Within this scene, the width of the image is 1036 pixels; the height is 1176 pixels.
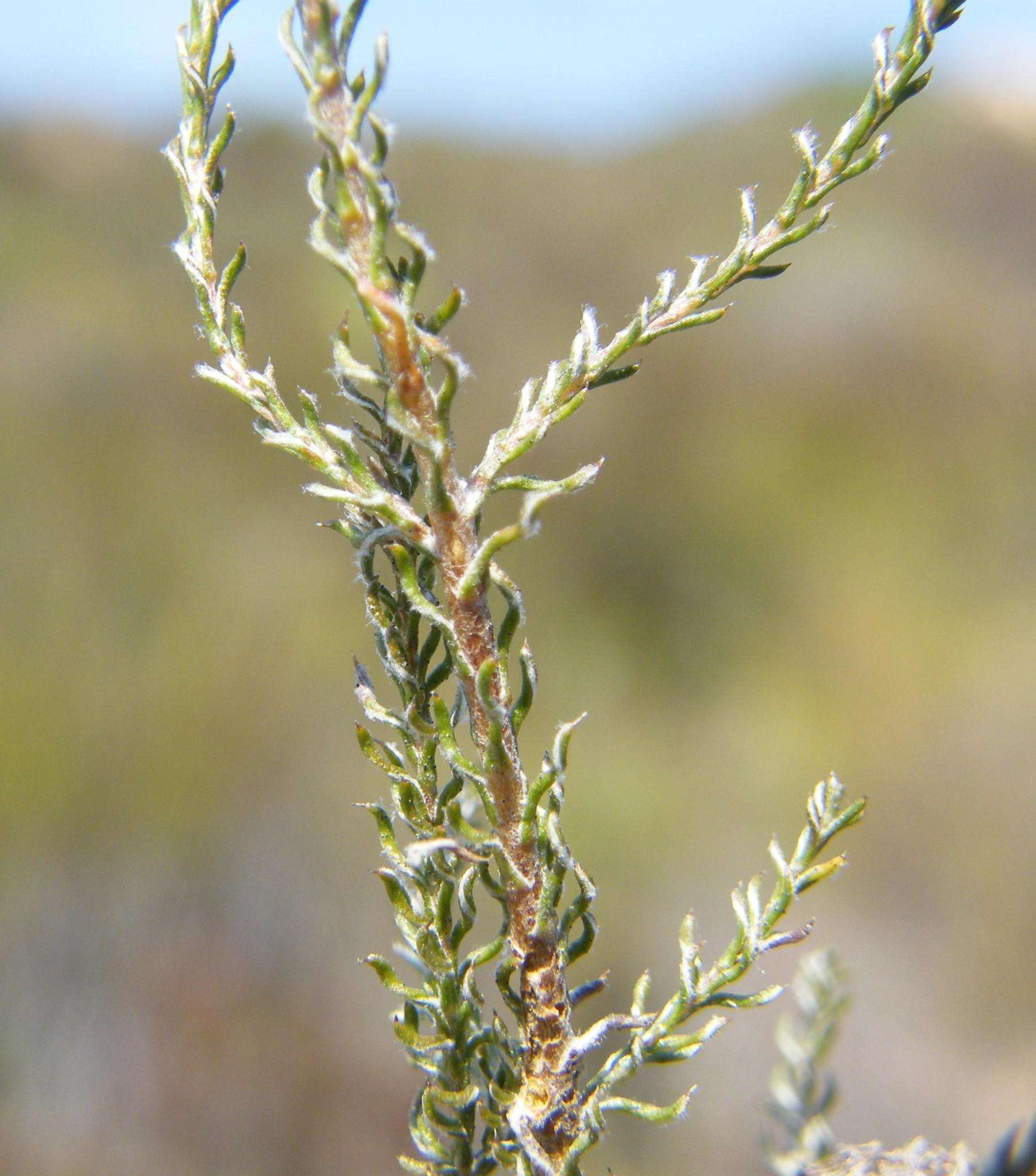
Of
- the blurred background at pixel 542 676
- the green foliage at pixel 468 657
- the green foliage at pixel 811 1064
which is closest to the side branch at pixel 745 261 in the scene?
the green foliage at pixel 468 657

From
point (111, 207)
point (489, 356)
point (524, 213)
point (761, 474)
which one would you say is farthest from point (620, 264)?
point (111, 207)

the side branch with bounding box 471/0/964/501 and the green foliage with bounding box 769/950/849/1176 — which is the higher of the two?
the side branch with bounding box 471/0/964/501

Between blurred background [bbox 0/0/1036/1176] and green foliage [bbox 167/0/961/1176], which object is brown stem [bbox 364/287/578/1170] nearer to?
green foliage [bbox 167/0/961/1176]

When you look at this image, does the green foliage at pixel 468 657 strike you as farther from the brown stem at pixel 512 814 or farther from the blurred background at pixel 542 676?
the blurred background at pixel 542 676

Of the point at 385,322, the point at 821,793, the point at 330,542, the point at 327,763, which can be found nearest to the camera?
the point at 385,322

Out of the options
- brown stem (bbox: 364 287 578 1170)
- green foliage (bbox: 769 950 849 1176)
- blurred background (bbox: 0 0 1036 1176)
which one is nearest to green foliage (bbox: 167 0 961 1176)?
brown stem (bbox: 364 287 578 1170)

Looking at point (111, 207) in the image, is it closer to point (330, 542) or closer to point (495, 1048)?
point (330, 542)
